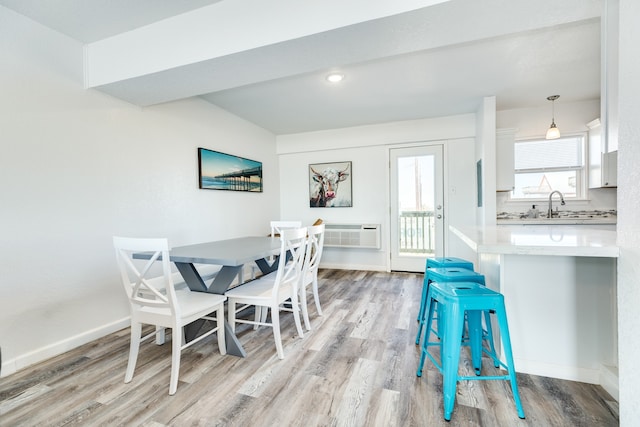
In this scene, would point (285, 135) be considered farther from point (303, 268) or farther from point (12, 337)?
point (12, 337)

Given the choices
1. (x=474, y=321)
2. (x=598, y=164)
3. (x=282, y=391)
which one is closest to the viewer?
(x=282, y=391)

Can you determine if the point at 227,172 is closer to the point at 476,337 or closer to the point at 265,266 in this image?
the point at 265,266

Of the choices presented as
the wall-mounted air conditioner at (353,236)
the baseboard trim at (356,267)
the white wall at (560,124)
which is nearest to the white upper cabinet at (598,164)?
the white wall at (560,124)

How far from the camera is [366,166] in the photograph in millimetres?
4734

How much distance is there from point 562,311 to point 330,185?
362cm

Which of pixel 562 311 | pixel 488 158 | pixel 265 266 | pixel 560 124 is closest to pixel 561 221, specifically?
pixel 488 158

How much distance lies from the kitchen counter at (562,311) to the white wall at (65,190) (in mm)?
2778

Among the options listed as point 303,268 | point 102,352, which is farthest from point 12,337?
point 303,268

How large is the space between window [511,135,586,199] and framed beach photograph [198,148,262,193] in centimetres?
368

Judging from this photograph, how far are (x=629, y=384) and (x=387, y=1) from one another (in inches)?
78.7

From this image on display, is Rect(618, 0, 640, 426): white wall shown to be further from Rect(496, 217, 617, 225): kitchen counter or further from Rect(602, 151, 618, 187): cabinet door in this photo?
Rect(602, 151, 618, 187): cabinet door

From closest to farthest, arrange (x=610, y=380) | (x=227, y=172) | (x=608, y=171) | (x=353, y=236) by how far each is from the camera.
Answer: (x=610, y=380) < (x=608, y=171) < (x=227, y=172) < (x=353, y=236)

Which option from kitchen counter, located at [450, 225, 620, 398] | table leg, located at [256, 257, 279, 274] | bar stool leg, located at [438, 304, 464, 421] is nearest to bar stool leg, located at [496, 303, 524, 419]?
bar stool leg, located at [438, 304, 464, 421]

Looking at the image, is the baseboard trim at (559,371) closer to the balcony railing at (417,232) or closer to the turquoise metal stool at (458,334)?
the turquoise metal stool at (458,334)
